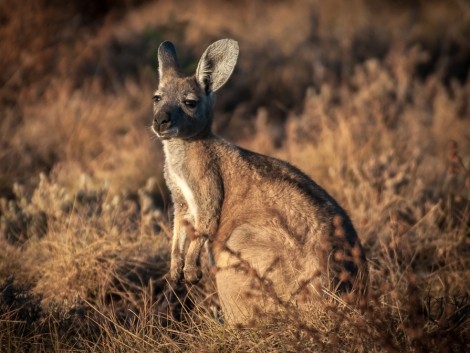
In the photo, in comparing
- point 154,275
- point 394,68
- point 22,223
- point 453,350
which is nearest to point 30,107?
point 22,223

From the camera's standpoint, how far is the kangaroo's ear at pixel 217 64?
16.1 ft

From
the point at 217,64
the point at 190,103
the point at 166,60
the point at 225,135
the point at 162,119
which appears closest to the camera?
the point at 162,119

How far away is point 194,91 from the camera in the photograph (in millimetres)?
4922

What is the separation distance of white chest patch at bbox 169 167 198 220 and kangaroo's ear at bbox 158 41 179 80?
83 cm

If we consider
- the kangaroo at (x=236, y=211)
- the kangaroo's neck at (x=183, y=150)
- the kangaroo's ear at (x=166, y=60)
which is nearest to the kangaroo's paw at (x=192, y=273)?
the kangaroo at (x=236, y=211)

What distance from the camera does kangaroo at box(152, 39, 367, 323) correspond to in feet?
13.7

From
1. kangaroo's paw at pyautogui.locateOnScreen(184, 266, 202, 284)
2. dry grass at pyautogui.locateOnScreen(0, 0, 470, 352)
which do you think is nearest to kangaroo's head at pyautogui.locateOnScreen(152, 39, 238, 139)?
kangaroo's paw at pyautogui.locateOnScreen(184, 266, 202, 284)

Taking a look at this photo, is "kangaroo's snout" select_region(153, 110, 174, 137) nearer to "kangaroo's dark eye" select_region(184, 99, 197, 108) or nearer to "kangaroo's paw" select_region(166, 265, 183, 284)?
"kangaroo's dark eye" select_region(184, 99, 197, 108)

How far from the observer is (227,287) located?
427cm

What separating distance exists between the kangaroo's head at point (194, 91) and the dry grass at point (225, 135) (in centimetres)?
115

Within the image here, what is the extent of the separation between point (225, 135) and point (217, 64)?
167 inches

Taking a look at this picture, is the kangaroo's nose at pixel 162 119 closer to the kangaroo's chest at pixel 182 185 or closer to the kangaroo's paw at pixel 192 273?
the kangaroo's chest at pixel 182 185

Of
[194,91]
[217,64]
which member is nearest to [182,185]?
[194,91]

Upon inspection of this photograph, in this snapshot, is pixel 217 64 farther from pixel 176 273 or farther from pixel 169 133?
pixel 176 273
